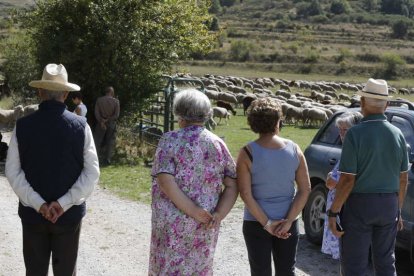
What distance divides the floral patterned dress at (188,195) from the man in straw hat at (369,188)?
1045 millimetres

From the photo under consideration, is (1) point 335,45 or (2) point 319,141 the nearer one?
(2) point 319,141

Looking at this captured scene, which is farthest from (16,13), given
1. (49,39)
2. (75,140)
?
(75,140)

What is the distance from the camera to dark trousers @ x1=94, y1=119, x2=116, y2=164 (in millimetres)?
15047

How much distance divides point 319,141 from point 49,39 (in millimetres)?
9924

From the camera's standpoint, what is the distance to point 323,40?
127812 millimetres

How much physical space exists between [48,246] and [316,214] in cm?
421

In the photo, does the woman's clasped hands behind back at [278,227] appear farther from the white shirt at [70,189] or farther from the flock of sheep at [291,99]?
the flock of sheep at [291,99]

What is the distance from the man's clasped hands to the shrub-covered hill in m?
22.2

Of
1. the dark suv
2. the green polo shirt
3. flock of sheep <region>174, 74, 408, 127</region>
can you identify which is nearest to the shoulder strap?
the green polo shirt

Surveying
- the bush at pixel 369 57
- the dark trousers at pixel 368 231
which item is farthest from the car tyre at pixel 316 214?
the bush at pixel 369 57

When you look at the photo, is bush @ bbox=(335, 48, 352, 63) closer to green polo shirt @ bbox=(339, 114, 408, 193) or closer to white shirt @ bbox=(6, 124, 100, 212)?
green polo shirt @ bbox=(339, 114, 408, 193)

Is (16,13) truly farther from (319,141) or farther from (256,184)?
(256,184)

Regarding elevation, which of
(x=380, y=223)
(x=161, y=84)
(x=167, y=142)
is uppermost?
(x=167, y=142)

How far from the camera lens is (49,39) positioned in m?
16.3
